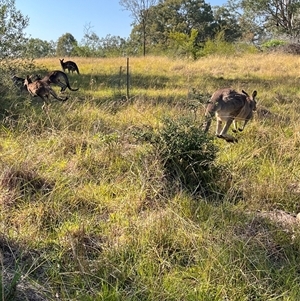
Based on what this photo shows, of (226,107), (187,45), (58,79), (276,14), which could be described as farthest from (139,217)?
(276,14)

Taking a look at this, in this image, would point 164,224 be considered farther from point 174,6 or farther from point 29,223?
point 174,6

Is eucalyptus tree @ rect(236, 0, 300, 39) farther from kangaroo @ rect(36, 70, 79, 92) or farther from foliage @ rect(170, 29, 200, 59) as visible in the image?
kangaroo @ rect(36, 70, 79, 92)

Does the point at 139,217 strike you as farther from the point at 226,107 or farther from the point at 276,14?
the point at 276,14

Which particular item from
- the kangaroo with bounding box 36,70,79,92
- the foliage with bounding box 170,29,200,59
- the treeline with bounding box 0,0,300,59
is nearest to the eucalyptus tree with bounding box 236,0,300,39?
the treeline with bounding box 0,0,300,59

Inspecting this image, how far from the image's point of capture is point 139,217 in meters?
3.32

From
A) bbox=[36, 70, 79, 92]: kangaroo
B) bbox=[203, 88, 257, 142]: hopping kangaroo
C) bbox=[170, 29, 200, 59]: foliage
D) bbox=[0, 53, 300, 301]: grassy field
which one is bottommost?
bbox=[0, 53, 300, 301]: grassy field

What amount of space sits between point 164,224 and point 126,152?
1841 millimetres

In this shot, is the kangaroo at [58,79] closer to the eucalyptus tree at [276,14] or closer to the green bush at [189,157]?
the green bush at [189,157]

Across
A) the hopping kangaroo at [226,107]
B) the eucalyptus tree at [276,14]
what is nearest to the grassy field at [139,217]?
the hopping kangaroo at [226,107]

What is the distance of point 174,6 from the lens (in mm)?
45188

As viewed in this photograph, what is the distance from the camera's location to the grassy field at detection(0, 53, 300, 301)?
2.53 m

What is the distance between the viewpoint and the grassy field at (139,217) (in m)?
2.53

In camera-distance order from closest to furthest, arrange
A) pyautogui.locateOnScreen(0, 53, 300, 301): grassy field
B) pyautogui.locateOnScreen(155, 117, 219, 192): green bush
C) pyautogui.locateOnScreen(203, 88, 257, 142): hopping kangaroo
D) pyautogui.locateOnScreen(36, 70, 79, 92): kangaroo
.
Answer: pyautogui.locateOnScreen(0, 53, 300, 301): grassy field
pyautogui.locateOnScreen(155, 117, 219, 192): green bush
pyautogui.locateOnScreen(203, 88, 257, 142): hopping kangaroo
pyautogui.locateOnScreen(36, 70, 79, 92): kangaroo

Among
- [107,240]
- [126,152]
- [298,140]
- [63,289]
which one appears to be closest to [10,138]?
[126,152]
